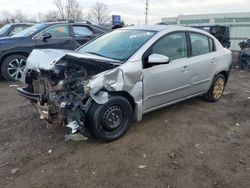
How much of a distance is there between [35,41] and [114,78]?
196 inches

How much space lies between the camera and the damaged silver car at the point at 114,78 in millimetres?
3719

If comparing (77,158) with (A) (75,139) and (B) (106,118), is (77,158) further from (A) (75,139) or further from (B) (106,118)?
(B) (106,118)

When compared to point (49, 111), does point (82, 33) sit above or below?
above

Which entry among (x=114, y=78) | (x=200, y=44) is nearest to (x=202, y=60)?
(x=200, y=44)

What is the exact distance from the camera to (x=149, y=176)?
3.28 meters

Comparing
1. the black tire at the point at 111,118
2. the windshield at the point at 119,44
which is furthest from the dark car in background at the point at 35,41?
the black tire at the point at 111,118

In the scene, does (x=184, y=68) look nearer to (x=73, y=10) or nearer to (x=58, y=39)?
(x=58, y=39)

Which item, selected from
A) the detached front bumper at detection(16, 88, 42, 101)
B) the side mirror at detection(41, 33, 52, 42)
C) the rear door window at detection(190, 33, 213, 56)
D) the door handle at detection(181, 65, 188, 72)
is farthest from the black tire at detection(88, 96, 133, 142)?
the side mirror at detection(41, 33, 52, 42)

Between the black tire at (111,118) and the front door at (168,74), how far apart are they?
1.44 ft

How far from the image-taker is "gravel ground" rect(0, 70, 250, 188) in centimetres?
323

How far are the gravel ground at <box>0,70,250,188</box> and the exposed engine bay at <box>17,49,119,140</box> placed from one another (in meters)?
0.45

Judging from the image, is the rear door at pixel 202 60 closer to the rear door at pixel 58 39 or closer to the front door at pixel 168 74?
the front door at pixel 168 74

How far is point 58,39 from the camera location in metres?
8.33

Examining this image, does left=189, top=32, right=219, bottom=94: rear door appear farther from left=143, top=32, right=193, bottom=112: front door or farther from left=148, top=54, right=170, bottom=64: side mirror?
left=148, top=54, right=170, bottom=64: side mirror
